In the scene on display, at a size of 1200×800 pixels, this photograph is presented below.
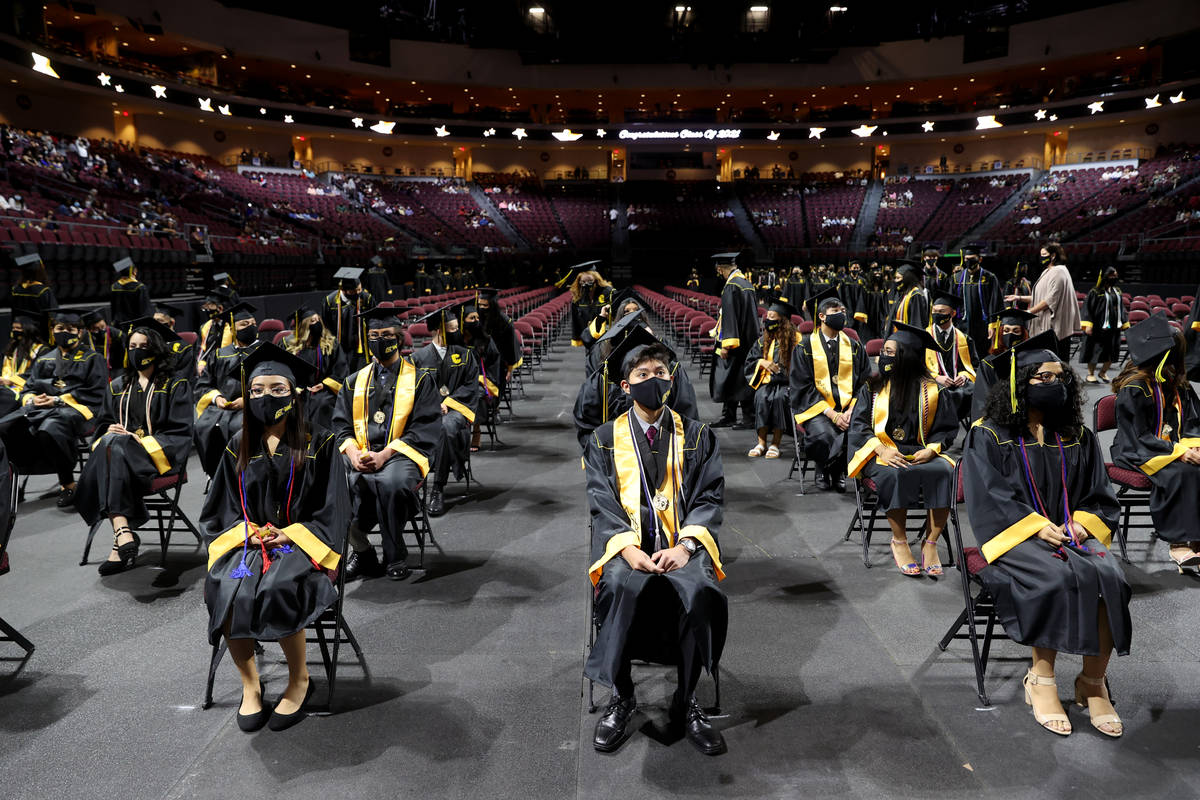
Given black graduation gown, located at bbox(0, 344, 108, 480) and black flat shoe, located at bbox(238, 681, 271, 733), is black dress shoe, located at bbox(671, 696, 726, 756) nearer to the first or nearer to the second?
black flat shoe, located at bbox(238, 681, 271, 733)

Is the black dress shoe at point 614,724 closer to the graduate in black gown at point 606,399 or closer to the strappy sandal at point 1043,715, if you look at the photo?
the strappy sandal at point 1043,715

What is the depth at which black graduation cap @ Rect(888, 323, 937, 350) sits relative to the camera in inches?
185

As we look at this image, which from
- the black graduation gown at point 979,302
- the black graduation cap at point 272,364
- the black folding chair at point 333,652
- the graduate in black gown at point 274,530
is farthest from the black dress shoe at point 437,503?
the black graduation gown at point 979,302

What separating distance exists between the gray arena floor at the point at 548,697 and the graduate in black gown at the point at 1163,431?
342 mm

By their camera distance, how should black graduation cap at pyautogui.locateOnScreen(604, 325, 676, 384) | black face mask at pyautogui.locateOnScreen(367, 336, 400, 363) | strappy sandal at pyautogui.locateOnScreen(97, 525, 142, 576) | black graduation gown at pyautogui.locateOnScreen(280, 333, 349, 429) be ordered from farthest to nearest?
black graduation gown at pyautogui.locateOnScreen(280, 333, 349, 429) → black face mask at pyautogui.locateOnScreen(367, 336, 400, 363) → strappy sandal at pyautogui.locateOnScreen(97, 525, 142, 576) → black graduation cap at pyautogui.locateOnScreen(604, 325, 676, 384)

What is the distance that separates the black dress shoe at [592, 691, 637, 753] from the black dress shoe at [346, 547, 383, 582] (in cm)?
221

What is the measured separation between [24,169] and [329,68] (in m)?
20.2

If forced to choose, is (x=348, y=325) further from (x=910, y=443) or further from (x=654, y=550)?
(x=654, y=550)

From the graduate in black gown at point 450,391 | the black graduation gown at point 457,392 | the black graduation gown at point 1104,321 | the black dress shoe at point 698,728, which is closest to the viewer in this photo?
the black dress shoe at point 698,728

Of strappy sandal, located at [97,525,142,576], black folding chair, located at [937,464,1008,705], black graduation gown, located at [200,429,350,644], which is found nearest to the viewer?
black graduation gown, located at [200,429,350,644]

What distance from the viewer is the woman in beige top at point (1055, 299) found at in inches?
330

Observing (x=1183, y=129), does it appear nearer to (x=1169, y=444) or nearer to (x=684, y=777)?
(x=1169, y=444)

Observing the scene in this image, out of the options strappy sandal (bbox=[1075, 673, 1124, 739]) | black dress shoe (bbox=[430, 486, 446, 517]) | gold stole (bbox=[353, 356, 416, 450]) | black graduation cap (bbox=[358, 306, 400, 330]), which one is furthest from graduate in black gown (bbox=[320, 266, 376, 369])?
strappy sandal (bbox=[1075, 673, 1124, 739])

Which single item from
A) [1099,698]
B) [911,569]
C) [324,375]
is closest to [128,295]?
[324,375]
